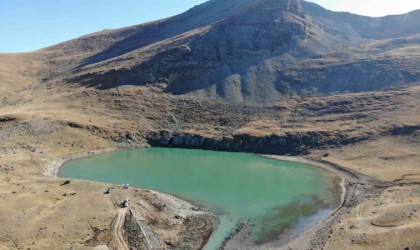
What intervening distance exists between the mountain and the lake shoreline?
122 feet

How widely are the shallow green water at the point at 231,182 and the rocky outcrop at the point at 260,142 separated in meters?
3.62

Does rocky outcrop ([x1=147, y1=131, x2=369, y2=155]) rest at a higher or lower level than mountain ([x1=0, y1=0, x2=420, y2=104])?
lower

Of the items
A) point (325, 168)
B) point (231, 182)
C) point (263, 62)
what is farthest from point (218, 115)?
point (231, 182)

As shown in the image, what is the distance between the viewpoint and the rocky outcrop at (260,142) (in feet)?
307

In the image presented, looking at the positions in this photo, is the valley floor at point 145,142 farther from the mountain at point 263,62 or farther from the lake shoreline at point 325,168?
the mountain at point 263,62

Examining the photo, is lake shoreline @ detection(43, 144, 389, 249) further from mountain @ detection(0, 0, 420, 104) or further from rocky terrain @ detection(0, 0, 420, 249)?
mountain @ detection(0, 0, 420, 104)

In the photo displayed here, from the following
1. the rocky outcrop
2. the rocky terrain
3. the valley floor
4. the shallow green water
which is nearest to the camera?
the valley floor

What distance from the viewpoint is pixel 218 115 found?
371 ft

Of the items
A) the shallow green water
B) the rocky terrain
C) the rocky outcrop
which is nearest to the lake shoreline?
the rocky terrain

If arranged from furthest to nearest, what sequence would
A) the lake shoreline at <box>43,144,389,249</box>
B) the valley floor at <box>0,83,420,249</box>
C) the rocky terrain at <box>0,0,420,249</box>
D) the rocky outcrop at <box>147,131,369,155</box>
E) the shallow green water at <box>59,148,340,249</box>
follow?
the rocky outcrop at <box>147,131,369,155</box>, the shallow green water at <box>59,148,340,249</box>, the rocky terrain at <box>0,0,420,249</box>, the lake shoreline at <box>43,144,389,249</box>, the valley floor at <box>0,83,420,249</box>

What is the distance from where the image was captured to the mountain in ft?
413

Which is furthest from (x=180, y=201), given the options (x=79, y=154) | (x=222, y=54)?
(x=222, y=54)

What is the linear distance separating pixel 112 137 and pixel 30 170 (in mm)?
30723

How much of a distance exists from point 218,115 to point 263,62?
36227 millimetres
